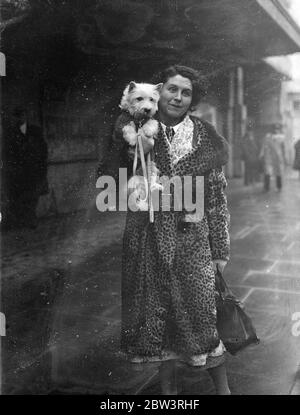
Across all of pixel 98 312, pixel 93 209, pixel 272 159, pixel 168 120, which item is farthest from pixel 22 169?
pixel 272 159

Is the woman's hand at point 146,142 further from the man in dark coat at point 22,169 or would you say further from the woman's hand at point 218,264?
the man in dark coat at point 22,169

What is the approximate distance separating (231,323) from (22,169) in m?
5.89

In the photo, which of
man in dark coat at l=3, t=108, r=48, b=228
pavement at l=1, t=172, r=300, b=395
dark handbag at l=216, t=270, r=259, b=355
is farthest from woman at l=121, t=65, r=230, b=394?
man in dark coat at l=3, t=108, r=48, b=228

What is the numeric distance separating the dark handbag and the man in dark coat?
18.5 ft

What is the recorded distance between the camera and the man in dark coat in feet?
26.2

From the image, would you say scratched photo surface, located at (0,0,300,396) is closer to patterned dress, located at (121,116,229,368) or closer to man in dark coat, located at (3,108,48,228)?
man in dark coat, located at (3,108,48,228)

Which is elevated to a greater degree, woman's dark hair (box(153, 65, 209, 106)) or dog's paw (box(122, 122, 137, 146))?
woman's dark hair (box(153, 65, 209, 106))

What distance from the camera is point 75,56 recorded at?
8.09 metres

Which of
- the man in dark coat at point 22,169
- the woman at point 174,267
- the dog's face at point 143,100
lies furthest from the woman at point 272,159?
the dog's face at point 143,100

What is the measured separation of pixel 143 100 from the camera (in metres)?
2.65

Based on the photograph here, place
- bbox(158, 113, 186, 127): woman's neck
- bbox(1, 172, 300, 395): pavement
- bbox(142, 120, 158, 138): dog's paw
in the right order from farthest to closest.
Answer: bbox(1, 172, 300, 395): pavement < bbox(158, 113, 186, 127): woman's neck < bbox(142, 120, 158, 138): dog's paw

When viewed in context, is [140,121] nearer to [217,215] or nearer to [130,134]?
[130,134]

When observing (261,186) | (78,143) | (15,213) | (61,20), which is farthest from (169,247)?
(261,186)
